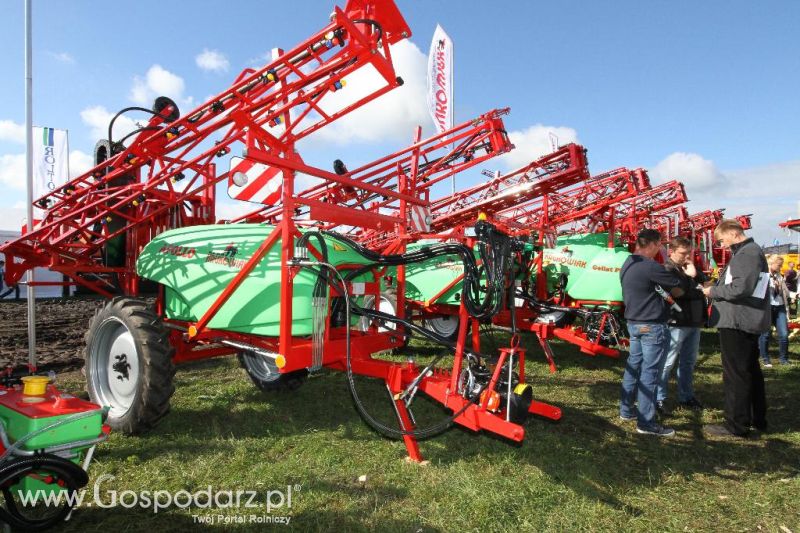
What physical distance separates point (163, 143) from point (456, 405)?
3.42m

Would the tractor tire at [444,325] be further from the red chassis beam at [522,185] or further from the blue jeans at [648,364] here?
the blue jeans at [648,364]

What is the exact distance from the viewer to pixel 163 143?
4.38 m

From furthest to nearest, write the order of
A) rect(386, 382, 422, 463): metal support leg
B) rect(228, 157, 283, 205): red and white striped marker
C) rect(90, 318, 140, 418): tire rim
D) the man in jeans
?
the man in jeans → rect(90, 318, 140, 418): tire rim → rect(228, 157, 283, 205): red and white striped marker → rect(386, 382, 422, 463): metal support leg

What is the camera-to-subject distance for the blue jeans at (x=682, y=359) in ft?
15.8

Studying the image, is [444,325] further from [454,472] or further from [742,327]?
[454,472]

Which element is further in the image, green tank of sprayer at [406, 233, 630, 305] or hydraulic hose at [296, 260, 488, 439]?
green tank of sprayer at [406, 233, 630, 305]

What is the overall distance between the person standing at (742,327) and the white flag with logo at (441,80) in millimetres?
8577

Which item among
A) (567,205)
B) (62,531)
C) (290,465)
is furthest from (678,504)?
(567,205)

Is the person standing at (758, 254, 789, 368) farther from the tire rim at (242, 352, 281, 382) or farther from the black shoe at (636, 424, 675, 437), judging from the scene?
the tire rim at (242, 352, 281, 382)

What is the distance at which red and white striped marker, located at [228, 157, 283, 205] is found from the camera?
3.57 meters

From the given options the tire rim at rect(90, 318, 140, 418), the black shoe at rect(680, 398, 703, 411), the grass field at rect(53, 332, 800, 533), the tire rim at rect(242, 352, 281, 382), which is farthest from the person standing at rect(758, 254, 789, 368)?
the tire rim at rect(90, 318, 140, 418)

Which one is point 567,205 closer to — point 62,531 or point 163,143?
point 163,143

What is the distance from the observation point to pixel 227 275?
3.73 m

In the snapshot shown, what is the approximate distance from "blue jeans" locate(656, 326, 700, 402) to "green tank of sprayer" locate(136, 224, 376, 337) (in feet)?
10.7
